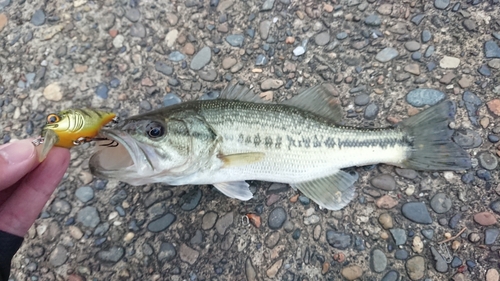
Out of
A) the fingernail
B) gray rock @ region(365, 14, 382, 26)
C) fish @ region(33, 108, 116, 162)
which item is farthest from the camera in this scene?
gray rock @ region(365, 14, 382, 26)

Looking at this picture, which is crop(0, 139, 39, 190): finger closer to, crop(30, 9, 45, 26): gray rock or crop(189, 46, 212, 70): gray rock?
crop(189, 46, 212, 70): gray rock

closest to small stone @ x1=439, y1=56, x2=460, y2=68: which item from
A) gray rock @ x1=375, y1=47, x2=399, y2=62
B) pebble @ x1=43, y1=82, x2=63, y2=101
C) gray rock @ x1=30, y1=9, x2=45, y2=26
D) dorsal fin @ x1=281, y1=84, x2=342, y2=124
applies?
gray rock @ x1=375, y1=47, x2=399, y2=62

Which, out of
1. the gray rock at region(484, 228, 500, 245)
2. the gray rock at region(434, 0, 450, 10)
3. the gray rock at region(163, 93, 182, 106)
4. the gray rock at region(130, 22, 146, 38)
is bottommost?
the gray rock at region(484, 228, 500, 245)

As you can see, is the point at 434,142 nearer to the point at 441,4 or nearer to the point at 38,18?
the point at 441,4

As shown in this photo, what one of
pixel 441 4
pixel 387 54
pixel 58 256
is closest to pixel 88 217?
pixel 58 256

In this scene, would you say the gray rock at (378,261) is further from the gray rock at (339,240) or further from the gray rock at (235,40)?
the gray rock at (235,40)

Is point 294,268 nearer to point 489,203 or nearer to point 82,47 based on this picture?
point 489,203
